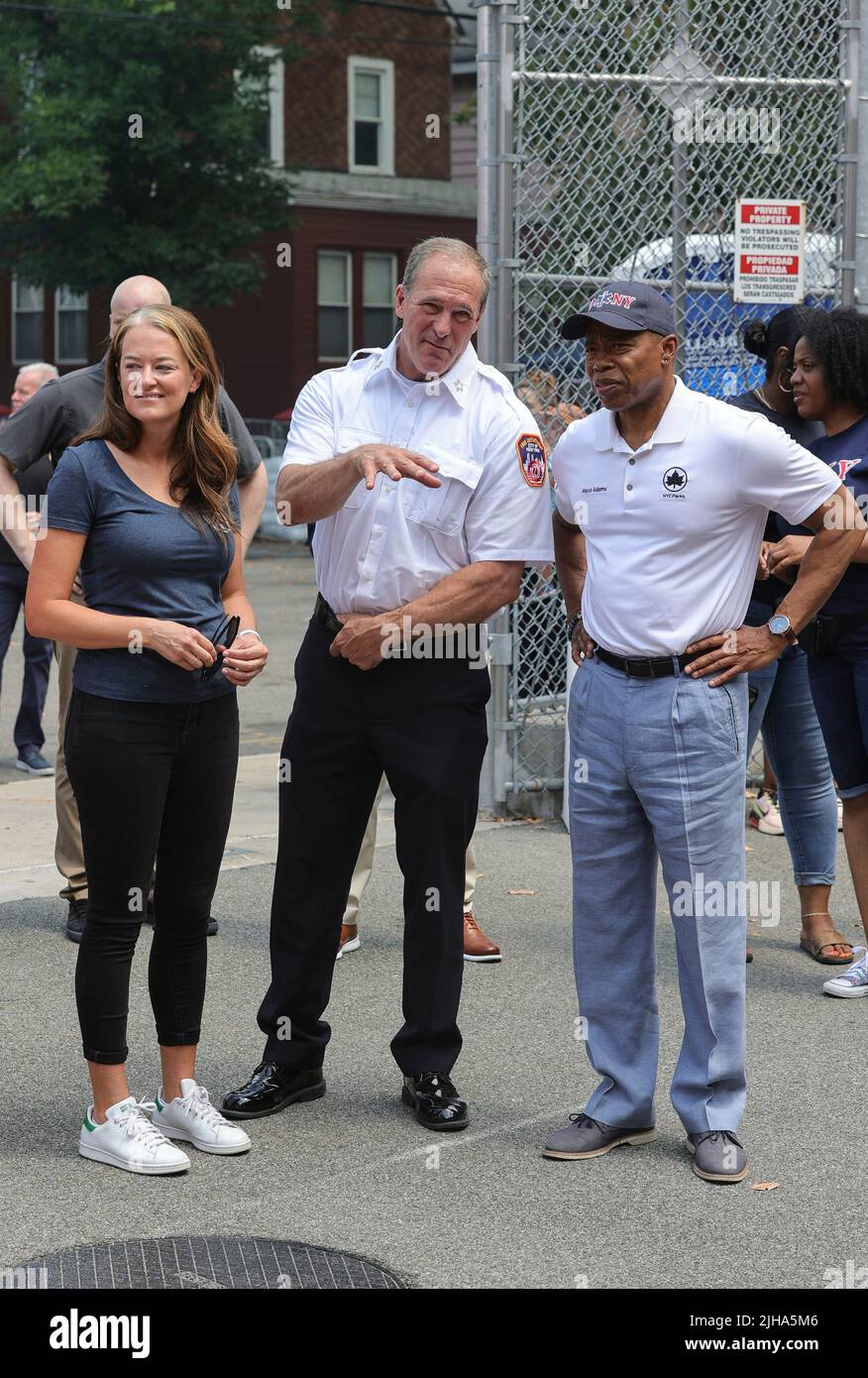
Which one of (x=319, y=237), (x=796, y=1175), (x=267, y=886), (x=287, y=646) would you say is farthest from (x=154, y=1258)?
(x=319, y=237)

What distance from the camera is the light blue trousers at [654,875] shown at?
4.37 meters

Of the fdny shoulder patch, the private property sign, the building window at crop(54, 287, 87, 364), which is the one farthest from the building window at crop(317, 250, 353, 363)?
the fdny shoulder patch

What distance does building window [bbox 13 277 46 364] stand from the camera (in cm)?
3412

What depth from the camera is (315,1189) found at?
4270 millimetres

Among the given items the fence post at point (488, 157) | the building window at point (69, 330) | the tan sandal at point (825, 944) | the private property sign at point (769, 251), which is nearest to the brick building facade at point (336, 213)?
the building window at point (69, 330)

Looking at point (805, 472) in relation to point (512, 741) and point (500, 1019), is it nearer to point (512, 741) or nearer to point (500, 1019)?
point (500, 1019)

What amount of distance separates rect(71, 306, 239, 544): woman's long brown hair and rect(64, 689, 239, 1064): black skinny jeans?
0.50 m


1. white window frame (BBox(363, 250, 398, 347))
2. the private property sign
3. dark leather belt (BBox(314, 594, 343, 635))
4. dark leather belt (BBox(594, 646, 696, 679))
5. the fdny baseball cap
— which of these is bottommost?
dark leather belt (BBox(594, 646, 696, 679))

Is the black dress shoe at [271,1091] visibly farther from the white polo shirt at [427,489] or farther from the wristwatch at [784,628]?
the wristwatch at [784,628]

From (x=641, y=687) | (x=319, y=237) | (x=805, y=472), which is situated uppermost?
(x=319, y=237)

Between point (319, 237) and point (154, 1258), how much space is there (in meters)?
30.8

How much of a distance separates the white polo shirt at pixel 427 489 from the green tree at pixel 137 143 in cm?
2165

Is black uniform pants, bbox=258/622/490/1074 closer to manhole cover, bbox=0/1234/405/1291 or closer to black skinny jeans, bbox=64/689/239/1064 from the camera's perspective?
black skinny jeans, bbox=64/689/239/1064

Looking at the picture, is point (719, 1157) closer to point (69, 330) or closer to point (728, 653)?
point (728, 653)
